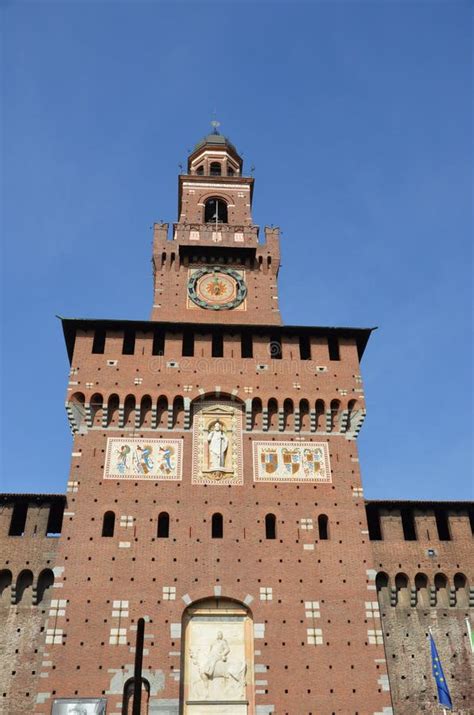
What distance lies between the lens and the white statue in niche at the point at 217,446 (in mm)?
23891

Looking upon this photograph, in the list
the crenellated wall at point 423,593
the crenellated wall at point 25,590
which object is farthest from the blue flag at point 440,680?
the crenellated wall at point 25,590

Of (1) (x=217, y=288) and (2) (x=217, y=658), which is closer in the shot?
(2) (x=217, y=658)

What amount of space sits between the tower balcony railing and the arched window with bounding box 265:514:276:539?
40.3 feet

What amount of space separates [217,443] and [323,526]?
4.35 metres

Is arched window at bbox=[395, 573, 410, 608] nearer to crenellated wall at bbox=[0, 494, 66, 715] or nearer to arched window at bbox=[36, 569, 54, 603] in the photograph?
crenellated wall at bbox=[0, 494, 66, 715]

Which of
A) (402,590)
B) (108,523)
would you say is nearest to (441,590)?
(402,590)

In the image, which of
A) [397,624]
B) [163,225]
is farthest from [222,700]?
[163,225]

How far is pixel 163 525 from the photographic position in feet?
75.4

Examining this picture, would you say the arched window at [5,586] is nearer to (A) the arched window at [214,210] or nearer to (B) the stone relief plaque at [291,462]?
(B) the stone relief plaque at [291,462]

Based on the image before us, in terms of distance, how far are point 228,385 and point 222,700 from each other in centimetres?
994

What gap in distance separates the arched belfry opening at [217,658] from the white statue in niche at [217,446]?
4.25 metres

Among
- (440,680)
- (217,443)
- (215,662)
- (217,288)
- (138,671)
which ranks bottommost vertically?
(138,671)

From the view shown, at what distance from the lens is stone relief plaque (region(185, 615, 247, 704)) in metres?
20.5

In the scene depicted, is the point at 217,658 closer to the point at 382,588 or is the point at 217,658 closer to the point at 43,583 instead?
the point at 43,583
